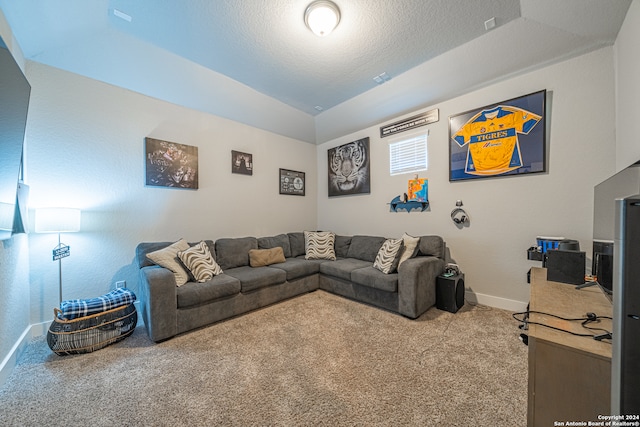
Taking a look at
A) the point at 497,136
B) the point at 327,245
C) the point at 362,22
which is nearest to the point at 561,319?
the point at 497,136

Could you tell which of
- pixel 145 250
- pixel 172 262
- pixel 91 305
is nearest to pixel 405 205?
pixel 172 262

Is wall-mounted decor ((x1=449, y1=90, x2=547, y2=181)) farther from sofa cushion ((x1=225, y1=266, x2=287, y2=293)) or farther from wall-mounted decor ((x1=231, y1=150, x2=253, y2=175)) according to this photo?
wall-mounted decor ((x1=231, y1=150, x2=253, y2=175))

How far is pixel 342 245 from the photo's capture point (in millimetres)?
3926

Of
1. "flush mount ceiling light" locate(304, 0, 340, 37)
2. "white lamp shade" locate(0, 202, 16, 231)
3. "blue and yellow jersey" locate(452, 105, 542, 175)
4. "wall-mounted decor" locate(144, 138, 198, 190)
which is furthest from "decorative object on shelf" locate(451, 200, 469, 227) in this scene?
"white lamp shade" locate(0, 202, 16, 231)

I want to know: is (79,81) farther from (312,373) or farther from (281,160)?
(312,373)

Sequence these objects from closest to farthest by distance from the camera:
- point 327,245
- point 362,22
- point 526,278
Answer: point 362,22 < point 526,278 < point 327,245

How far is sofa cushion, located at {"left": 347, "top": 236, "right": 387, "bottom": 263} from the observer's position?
11.4 ft

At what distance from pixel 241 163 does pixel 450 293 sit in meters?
3.40

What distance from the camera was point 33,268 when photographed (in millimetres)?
2197

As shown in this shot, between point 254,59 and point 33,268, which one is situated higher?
point 254,59

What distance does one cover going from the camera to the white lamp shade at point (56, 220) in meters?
1.99

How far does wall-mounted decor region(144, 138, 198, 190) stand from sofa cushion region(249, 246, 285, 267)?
4.09 ft

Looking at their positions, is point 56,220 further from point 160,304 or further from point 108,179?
point 160,304

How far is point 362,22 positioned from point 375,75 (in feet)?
2.90
